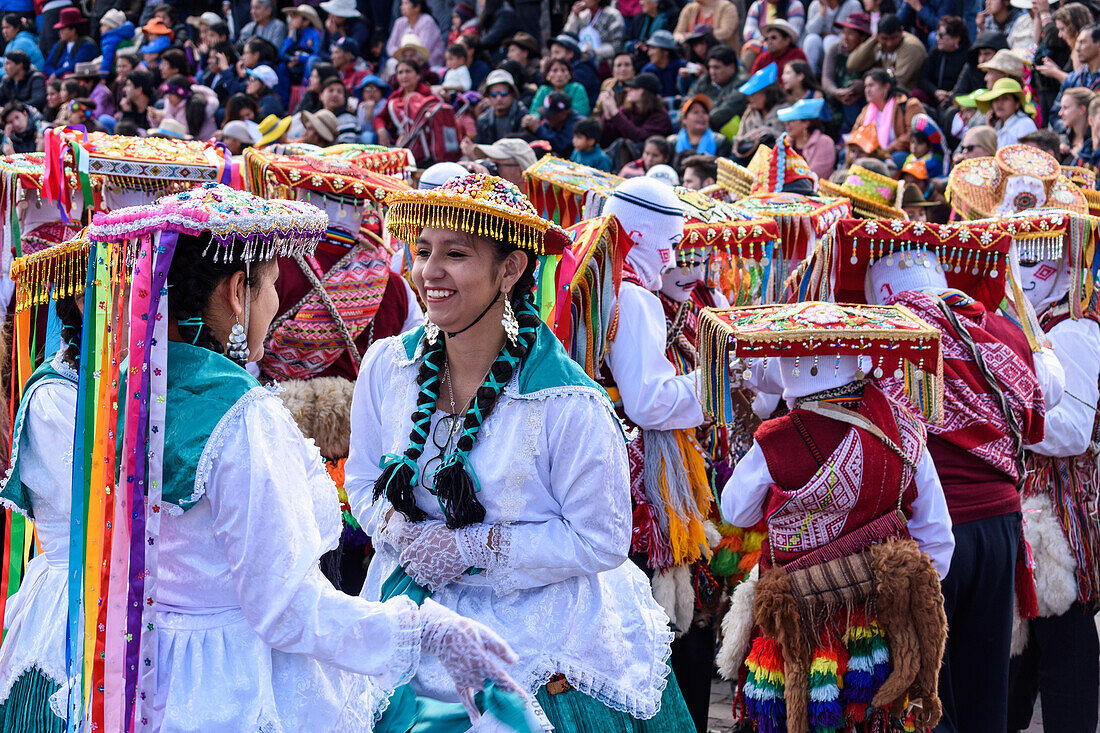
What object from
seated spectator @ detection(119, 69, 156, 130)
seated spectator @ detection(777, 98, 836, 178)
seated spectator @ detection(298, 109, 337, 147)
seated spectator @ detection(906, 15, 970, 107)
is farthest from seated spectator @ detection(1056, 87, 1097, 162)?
seated spectator @ detection(119, 69, 156, 130)

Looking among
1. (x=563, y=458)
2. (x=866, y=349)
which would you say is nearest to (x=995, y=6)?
(x=866, y=349)

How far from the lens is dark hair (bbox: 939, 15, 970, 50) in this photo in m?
10.1

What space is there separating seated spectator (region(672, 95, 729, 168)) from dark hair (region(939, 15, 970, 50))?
7.38ft

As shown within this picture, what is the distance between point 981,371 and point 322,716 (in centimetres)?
262

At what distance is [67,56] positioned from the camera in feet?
49.3

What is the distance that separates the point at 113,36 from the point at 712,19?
7643 mm

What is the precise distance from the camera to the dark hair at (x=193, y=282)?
2.06m

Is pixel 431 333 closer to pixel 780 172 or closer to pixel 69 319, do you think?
pixel 69 319

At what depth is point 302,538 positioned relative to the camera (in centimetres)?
198

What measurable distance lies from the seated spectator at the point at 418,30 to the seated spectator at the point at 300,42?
0.94 meters

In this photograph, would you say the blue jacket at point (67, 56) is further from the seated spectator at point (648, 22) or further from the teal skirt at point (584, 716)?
the teal skirt at point (584, 716)

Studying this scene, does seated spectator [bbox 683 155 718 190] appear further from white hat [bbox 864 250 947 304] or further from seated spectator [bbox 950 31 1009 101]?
seated spectator [bbox 950 31 1009 101]

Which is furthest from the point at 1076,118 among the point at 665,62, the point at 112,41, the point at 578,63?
the point at 112,41

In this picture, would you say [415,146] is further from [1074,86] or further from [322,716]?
[322,716]
